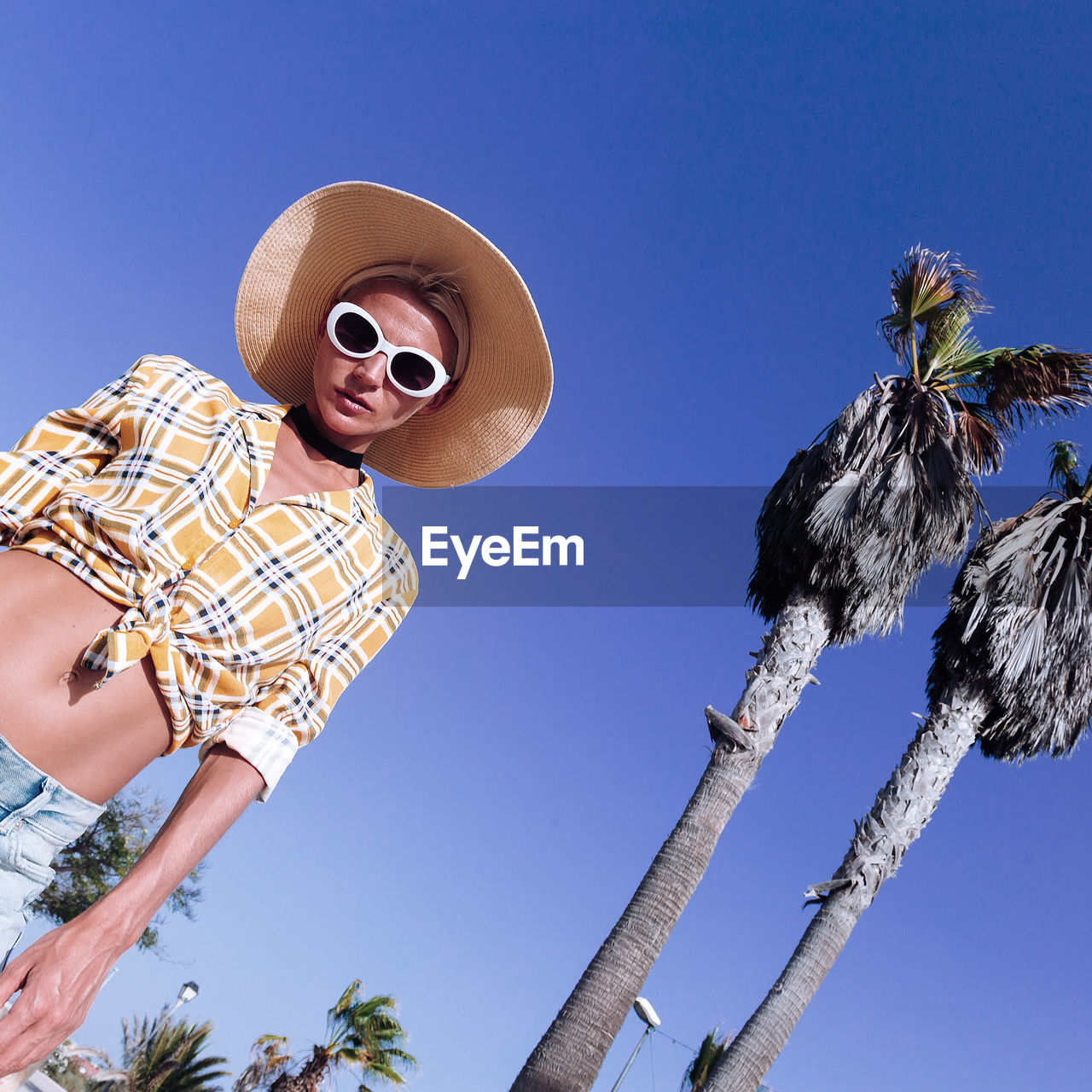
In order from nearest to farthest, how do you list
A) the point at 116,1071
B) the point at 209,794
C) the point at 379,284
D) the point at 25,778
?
the point at 25,778
the point at 209,794
the point at 379,284
the point at 116,1071

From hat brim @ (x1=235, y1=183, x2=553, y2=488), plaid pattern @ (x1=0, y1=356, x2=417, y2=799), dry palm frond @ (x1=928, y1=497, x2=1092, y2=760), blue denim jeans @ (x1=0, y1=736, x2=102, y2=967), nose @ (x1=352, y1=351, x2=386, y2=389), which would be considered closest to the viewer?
blue denim jeans @ (x1=0, y1=736, x2=102, y2=967)

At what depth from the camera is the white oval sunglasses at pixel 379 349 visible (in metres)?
2.23

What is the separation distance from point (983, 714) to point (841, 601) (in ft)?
7.63

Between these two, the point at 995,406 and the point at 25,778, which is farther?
the point at 995,406

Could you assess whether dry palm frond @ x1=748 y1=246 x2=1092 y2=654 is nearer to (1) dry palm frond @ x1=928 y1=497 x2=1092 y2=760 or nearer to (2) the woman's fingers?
(1) dry palm frond @ x1=928 y1=497 x2=1092 y2=760

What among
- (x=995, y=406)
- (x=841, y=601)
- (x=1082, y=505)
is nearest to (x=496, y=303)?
(x=841, y=601)

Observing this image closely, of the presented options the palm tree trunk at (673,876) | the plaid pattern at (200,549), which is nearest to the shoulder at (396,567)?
the plaid pattern at (200,549)

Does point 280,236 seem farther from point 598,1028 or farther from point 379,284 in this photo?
point 598,1028

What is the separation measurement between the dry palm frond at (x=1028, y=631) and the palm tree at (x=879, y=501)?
653 mm

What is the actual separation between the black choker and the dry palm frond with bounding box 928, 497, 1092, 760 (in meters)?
9.19

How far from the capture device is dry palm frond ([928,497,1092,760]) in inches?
381

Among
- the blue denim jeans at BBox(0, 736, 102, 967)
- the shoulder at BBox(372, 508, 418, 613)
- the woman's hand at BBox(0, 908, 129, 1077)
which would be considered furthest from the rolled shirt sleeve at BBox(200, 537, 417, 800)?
the woman's hand at BBox(0, 908, 129, 1077)

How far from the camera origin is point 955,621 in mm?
10320

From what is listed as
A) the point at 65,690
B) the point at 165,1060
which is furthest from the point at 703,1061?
the point at 65,690
